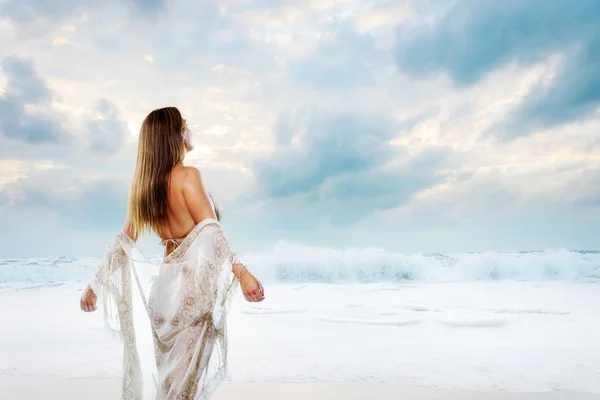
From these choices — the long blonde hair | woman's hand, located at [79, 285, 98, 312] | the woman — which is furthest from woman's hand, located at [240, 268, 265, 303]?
woman's hand, located at [79, 285, 98, 312]

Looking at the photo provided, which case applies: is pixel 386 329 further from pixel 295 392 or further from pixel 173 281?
pixel 173 281

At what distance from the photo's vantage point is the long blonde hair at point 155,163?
2.31m

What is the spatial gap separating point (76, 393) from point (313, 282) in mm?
10483

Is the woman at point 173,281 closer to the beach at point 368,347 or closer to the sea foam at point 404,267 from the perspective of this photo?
the beach at point 368,347

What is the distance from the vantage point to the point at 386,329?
7070mm

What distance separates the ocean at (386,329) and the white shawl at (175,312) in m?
0.14

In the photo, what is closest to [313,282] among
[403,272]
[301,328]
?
[403,272]

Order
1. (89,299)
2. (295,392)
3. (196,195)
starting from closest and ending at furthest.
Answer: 1. (196,195)
2. (89,299)
3. (295,392)

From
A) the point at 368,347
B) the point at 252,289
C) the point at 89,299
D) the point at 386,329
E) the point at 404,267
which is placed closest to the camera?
the point at 252,289

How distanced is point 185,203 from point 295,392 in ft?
7.50

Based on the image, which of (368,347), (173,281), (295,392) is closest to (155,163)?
(173,281)

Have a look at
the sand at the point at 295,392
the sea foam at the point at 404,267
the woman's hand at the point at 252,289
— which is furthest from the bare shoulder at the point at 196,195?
the sea foam at the point at 404,267

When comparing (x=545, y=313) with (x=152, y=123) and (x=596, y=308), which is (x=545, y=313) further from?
(x=152, y=123)

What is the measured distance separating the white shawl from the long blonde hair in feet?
0.51
